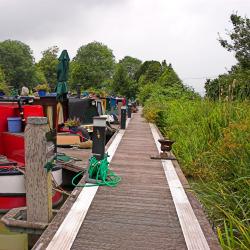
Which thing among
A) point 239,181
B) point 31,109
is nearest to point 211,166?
point 239,181

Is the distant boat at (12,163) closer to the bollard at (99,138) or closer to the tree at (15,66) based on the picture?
the bollard at (99,138)

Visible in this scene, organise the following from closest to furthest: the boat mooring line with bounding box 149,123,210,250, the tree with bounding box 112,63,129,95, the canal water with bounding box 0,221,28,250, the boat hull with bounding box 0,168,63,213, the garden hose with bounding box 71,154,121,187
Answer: the boat mooring line with bounding box 149,123,210,250, the canal water with bounding box 0,221,28,250, the garden hose with bounding box 71,154,121,187, the boat hull with bounding box 0,168,63,213, the tree with bounding box 112,63,129,95

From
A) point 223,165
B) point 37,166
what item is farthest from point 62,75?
point 37,166

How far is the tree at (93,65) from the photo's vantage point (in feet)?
248

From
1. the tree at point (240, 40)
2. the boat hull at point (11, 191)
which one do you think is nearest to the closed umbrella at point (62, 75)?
the boat hull at point (11, 191)

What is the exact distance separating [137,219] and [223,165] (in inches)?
62.8

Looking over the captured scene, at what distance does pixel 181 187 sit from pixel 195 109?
4267mm

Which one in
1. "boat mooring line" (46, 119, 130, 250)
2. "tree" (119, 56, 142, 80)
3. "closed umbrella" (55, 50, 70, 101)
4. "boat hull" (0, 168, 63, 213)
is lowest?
"boat hull" (0, 168, 63, 213)

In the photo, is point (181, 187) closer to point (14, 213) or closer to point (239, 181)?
point (239, 181)

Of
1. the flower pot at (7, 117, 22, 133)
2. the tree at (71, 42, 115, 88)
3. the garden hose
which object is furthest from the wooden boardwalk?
the tree at (71, 42, 115, 88)

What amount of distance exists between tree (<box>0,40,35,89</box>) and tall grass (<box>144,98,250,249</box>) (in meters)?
75.9

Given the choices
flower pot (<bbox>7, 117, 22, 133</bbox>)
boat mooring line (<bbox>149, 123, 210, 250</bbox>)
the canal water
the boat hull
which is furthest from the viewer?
flower pot (<bbox>7, 117, 22, 133</bbox>)

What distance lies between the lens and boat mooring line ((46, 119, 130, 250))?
381 cm

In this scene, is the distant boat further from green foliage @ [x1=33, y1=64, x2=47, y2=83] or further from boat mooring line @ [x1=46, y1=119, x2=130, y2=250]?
green foliage @ [x1=33, y1=64, x2=47, y2=83]
